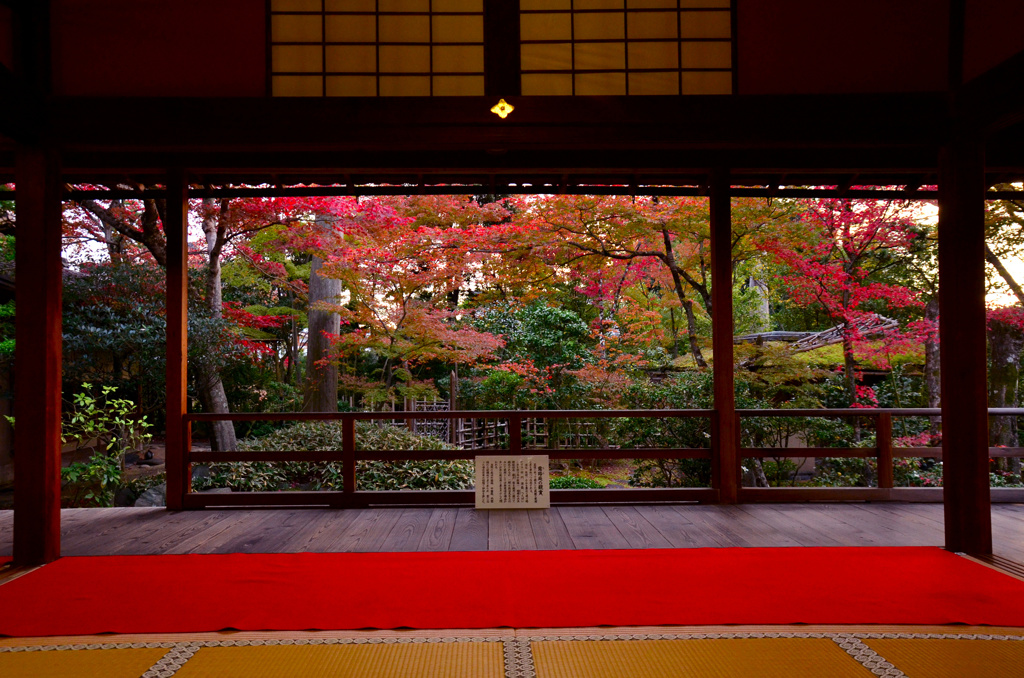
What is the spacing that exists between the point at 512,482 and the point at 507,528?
66 cm

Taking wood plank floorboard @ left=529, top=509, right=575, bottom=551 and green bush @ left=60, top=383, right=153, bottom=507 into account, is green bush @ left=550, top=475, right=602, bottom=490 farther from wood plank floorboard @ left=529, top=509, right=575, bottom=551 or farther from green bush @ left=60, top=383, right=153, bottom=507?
green bush @ left=60, top=383, right=153, bottom=507

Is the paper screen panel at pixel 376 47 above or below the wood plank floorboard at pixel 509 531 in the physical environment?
above

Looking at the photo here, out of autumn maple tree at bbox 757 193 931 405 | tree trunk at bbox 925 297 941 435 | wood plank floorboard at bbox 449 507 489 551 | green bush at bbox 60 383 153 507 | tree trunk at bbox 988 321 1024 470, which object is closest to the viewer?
wood plank floorboard at bbox 449 507 489 551

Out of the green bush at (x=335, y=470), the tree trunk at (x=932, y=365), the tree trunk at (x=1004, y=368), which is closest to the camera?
the green bush at (x=335, y=470)

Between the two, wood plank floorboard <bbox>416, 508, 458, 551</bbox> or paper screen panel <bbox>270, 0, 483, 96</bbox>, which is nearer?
wood plank floorboard <bbox>416, 508, 458, 551</bbox>

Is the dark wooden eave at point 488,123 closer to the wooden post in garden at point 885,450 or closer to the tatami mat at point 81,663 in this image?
the wooden post in garden at point 885,450

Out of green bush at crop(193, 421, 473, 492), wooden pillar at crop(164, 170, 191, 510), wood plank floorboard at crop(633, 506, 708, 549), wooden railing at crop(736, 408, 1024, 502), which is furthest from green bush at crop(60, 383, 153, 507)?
wooden railing at crop(736, 408, 1024, 502)

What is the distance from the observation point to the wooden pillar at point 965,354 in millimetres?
3422

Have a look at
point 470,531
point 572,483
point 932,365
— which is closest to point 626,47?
point 470,531

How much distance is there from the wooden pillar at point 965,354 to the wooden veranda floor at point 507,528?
290 mm

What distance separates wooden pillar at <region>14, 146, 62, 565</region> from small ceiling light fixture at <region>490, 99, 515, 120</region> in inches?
104

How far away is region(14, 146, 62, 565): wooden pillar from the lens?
3371 mm

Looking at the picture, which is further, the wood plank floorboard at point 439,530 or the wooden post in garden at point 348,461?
the wooden post in garden at point 348,461

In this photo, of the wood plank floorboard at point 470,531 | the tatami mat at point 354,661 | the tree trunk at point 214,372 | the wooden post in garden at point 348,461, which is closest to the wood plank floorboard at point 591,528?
the wood plank floorboard at point 470,531
